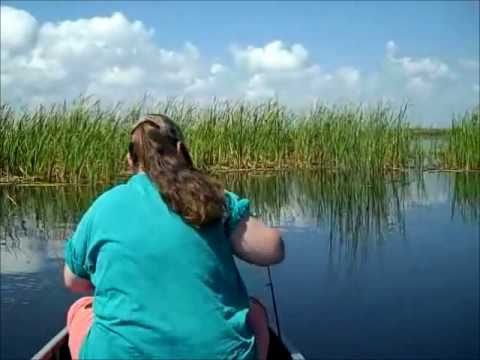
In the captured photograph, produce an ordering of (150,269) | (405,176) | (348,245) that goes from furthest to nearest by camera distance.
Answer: (405,176) → (348,245) → (150,269)

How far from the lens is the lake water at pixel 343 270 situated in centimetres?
470

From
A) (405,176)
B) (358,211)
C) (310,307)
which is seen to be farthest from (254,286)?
(405,176)

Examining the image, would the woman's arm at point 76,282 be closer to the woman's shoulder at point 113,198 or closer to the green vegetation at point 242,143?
the woman's shoulder at point 113,198

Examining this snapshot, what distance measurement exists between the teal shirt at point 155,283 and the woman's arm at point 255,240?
0.06m

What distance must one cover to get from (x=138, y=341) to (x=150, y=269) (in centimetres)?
20

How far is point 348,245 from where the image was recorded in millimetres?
7590

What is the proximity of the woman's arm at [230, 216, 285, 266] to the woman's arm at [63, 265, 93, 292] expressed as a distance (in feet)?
1.70

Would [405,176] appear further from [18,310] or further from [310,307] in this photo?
[18,310]

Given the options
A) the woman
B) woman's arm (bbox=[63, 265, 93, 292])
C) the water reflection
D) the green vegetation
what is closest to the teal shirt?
the woman

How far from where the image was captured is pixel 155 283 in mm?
2027

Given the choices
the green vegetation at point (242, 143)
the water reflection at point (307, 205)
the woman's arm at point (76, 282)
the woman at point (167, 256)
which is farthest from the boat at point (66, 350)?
the green vegetation at point (242, 143)

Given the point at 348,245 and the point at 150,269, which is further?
the point at 348,245

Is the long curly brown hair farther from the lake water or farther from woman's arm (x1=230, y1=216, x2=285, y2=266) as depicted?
the lake water

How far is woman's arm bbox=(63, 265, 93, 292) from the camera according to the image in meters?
2.30
